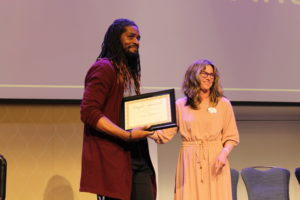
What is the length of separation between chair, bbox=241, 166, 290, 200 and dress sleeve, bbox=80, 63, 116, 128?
7.71 ft

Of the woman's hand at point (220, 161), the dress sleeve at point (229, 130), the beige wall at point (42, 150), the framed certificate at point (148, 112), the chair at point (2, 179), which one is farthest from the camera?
the beige wall at point (42, 150)

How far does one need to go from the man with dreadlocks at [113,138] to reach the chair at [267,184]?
6.84ft

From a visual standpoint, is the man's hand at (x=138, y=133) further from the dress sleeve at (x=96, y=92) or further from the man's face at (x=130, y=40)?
the man's face at (x=130, y=40)

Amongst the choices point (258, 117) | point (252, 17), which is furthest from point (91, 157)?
point (258, 117)

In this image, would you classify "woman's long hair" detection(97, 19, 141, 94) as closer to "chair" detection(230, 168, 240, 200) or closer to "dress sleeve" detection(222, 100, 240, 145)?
"dress sleeve" detection(222, 100, 240, 145)

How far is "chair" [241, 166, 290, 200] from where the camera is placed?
12.7 feet

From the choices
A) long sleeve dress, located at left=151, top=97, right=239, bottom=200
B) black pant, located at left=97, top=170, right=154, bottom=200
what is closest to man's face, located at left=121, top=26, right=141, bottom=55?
black pant, located at left=97, top=170, right=154, bottom=200

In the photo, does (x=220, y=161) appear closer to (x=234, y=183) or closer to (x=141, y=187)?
(x=141, y=187)

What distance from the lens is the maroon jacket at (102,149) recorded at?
1.86 m

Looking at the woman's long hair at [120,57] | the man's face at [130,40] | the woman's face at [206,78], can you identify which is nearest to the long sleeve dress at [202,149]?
the woman's face at [206,78]

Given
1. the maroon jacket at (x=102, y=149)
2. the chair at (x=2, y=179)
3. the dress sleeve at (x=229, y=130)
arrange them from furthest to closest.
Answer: the dress sleeve at (x=229, y=130) < the maroon jacket at (x=102, y=149) < the chair at (x=2, y=179)

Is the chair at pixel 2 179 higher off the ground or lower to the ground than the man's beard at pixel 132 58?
lower

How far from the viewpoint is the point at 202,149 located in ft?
9.18

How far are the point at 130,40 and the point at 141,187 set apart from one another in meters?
0.68
